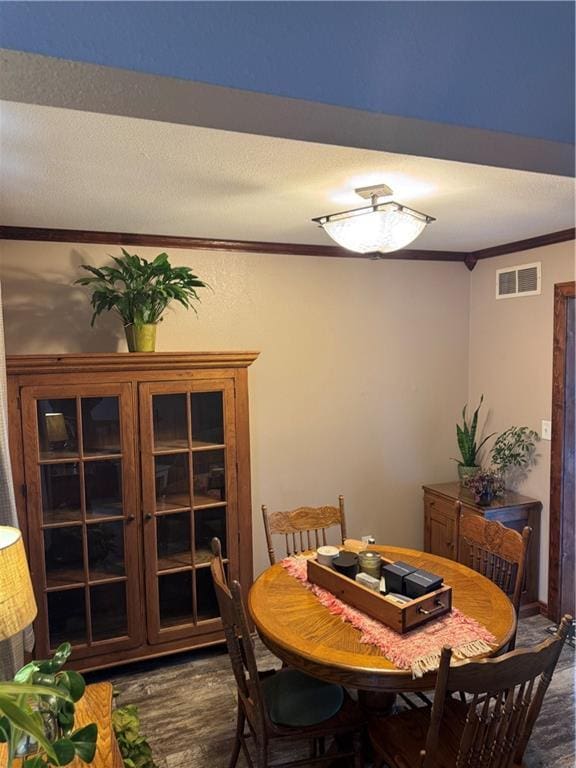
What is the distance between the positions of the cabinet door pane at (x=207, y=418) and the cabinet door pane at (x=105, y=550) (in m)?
0.60

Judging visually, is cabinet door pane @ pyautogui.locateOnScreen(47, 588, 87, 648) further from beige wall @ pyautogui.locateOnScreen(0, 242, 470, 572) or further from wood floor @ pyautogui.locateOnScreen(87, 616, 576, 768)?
beige wall @ pyautogui.locateOnScreen(0, 242, 470, 572)

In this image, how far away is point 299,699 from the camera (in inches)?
77.5

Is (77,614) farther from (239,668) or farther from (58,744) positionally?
(58,744)

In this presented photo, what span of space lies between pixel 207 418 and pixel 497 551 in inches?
62.2

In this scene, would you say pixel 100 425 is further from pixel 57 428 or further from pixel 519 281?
pixel 519 281

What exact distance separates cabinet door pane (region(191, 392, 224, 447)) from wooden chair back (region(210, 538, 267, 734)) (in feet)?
3.18

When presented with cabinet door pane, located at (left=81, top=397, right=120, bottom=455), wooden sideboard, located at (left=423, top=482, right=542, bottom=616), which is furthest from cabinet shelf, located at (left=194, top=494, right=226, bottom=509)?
wooden sideboard, located at (left=423, top=482, right=542, bottom=616)

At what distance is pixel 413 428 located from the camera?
3846 millimetres

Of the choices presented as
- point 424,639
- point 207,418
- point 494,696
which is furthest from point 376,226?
point 494,696

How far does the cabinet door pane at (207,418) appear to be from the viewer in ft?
9.36

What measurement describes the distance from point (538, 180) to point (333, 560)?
5.82 ft

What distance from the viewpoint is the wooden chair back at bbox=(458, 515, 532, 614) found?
2.31 metres

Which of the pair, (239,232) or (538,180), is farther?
(239,232)

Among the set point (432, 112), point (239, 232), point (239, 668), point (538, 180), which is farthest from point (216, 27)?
point (239, 232)
